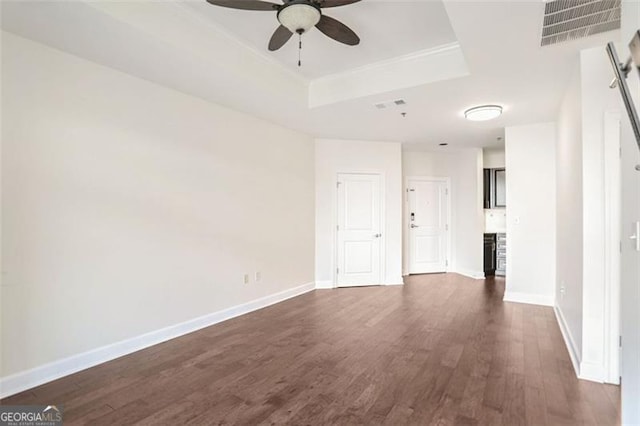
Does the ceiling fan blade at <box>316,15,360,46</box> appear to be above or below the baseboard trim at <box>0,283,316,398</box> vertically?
above

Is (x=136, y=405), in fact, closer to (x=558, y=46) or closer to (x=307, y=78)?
(x=307, y=78)

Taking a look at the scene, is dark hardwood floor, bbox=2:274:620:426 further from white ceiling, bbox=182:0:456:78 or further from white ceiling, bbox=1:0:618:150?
white ceiling, bbox=182:0:456:78

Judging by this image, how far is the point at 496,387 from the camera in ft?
8.15

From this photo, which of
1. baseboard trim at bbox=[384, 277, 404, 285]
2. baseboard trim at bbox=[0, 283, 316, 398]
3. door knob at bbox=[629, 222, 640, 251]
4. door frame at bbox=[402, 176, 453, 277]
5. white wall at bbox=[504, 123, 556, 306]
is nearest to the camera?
door knob at bbox=[629, 222, 640, 251]

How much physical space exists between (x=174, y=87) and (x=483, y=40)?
2941mm

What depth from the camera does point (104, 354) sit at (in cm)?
294

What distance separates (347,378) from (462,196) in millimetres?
5527

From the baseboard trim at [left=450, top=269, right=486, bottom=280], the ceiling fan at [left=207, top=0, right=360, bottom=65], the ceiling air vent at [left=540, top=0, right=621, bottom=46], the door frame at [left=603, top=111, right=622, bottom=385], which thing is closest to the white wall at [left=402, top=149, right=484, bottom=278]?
the baseboard trim at [left=450, top=269, right=486, bottom=280]

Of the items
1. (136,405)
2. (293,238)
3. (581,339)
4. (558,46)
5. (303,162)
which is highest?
(558,46)

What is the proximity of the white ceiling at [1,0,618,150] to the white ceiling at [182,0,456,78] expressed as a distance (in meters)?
0.01

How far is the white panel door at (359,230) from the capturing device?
5.99m

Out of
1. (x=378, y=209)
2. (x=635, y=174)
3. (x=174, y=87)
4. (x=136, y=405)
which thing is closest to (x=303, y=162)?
(x=378, y=209)

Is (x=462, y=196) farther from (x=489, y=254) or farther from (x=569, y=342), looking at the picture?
(x=569, y=342)

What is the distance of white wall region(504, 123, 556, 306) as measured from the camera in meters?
4.65
